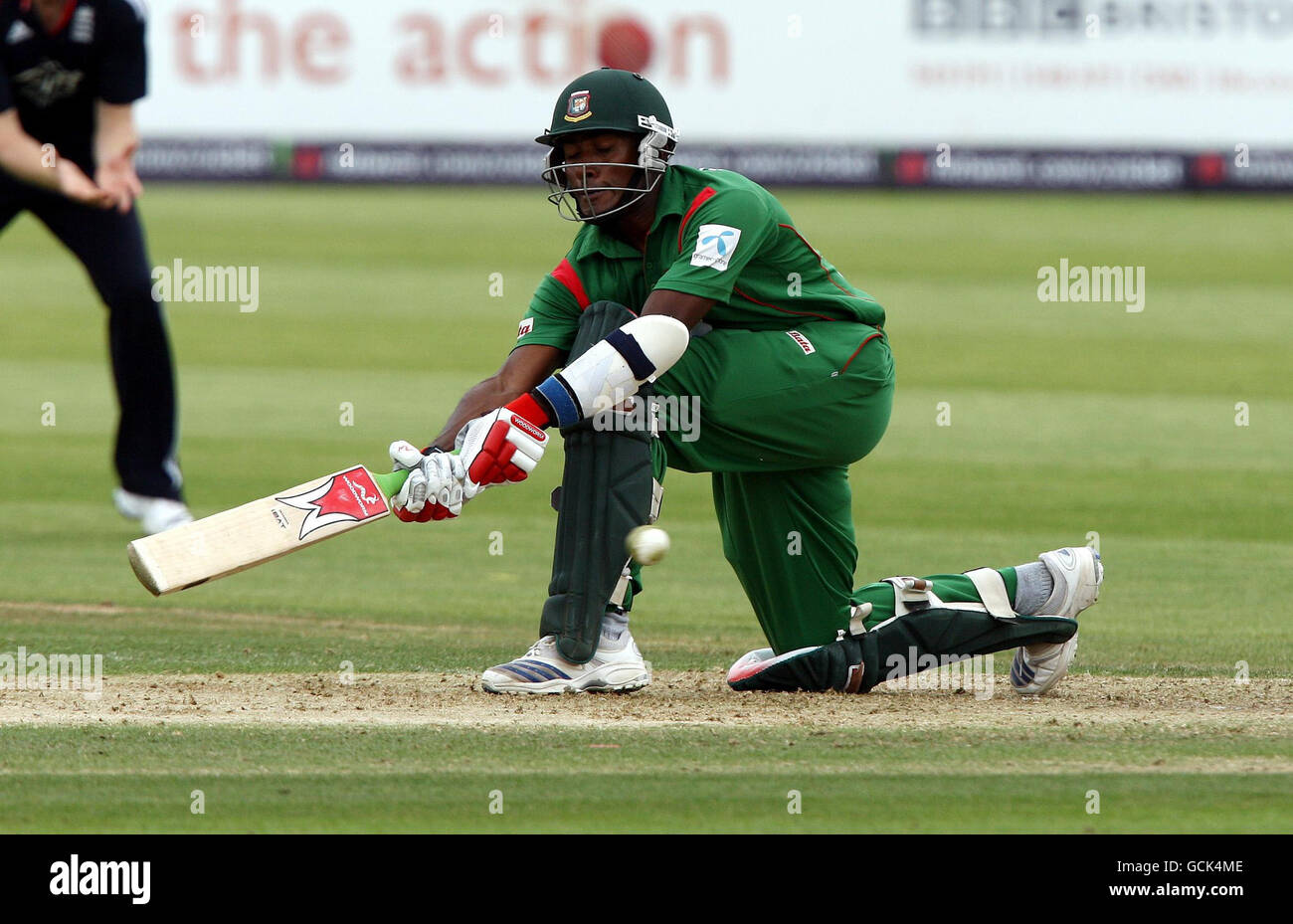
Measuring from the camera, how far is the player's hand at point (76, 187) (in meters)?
8.24

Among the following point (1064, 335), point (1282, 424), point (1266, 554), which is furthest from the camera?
point (1064, 335)

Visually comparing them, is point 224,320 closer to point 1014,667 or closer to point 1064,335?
point 1064,335

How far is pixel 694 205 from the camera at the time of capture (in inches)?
203

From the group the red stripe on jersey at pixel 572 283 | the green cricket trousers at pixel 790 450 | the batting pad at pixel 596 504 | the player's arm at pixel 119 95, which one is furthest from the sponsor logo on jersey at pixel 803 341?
the player's arm at pixel 119 95

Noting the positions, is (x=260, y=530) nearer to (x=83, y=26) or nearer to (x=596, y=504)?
(x=596, y=504)

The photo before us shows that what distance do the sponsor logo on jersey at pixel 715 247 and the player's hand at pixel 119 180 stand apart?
416 cm

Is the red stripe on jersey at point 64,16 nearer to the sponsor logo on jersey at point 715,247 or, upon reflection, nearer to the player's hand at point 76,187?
the player's hand at point 76,187

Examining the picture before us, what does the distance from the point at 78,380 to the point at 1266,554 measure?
27.8ft

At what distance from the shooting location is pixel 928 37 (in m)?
25.8

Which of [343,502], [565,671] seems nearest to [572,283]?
[343,502]

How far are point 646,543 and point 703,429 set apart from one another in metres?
0.40

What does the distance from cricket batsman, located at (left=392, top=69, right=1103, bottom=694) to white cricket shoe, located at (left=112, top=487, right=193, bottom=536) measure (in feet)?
11.2

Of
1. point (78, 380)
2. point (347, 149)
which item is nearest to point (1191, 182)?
point (347, 149)

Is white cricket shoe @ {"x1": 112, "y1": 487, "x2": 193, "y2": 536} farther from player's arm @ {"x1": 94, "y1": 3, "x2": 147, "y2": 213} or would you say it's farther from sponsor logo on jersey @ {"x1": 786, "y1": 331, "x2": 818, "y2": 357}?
sponsor logo on jersey @ {"x1": 786, "y1": 331, "x2": 818, "y2": 357}
